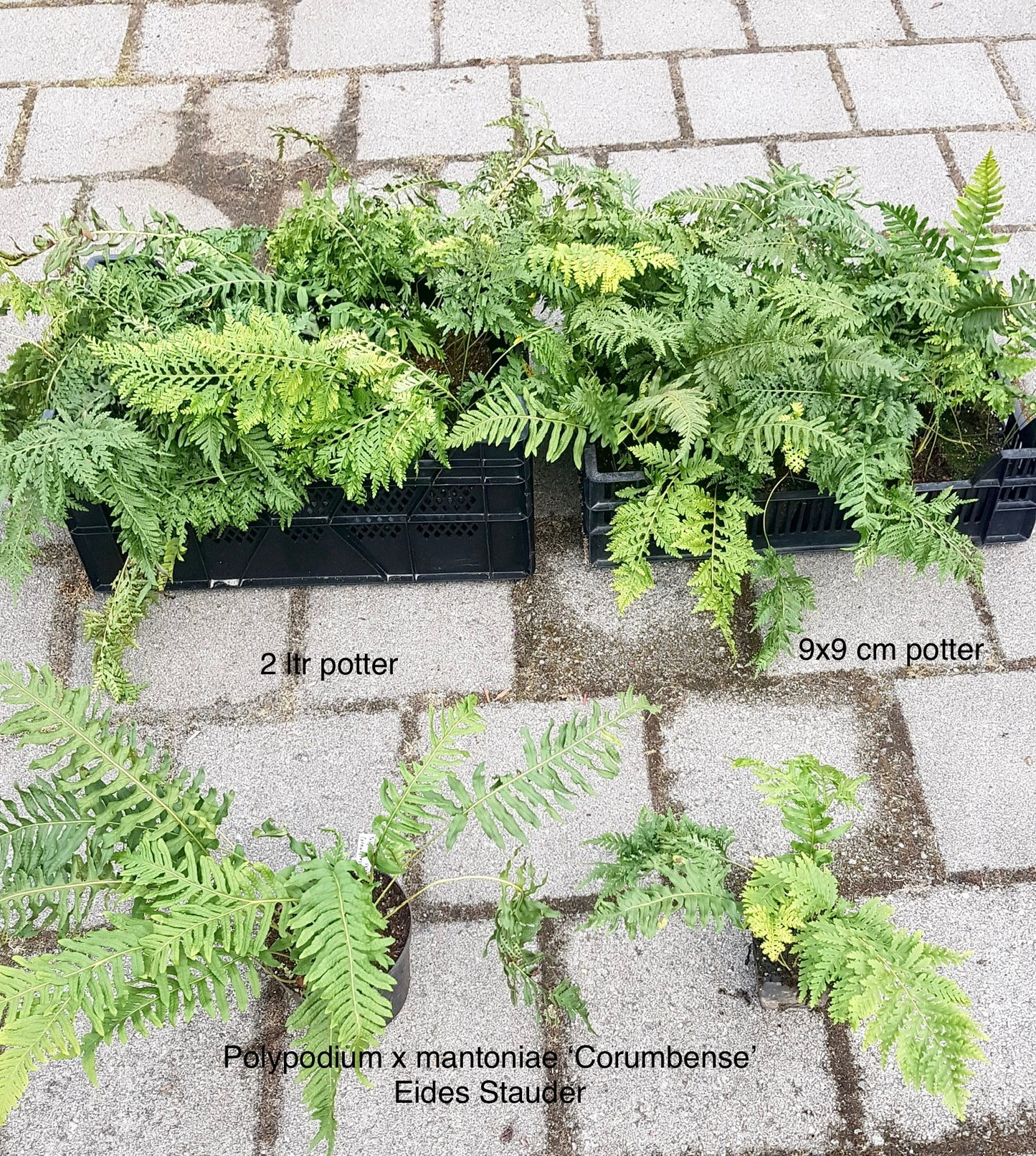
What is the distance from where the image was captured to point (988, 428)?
11.8 feet

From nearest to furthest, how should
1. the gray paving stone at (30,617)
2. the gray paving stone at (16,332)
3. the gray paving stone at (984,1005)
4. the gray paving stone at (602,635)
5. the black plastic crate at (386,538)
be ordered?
1. the gray paving stone at (984,1005)
2. the black plastic crate at (386,538)
3. the gray paving stone at (602,635)
4. the gray paving stone at (30,617)
5. the gray paving stone at (16,332)

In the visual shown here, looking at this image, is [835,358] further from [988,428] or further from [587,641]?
[587,641]

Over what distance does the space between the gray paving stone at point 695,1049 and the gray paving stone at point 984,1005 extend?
145 millimetres

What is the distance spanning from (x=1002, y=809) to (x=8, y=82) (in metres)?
5.28

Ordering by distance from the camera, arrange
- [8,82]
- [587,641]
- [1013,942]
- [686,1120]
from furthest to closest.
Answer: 1. [8,82]
2. [587,641]
3. [1013,942]
4. [686,1120]

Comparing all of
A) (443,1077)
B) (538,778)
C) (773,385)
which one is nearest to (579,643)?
(773,385)

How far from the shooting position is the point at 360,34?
5.61 meters

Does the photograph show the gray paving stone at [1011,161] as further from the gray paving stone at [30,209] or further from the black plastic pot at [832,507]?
the gray paving stone at [30,209]

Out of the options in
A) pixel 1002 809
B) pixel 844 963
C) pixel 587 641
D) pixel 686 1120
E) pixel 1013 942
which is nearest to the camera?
pixel 844 963

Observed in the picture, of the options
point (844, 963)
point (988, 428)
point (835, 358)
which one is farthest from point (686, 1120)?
point (988, 428)

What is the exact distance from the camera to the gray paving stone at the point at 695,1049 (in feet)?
8.96

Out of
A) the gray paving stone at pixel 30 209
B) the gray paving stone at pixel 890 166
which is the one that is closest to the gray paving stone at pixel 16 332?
the gray paving stone at pixel 30 209

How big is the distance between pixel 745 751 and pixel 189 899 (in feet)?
5.45

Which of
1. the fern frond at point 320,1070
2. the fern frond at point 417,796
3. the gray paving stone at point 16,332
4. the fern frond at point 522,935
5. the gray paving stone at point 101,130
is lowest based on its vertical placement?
the fern frond at point 320,1070
